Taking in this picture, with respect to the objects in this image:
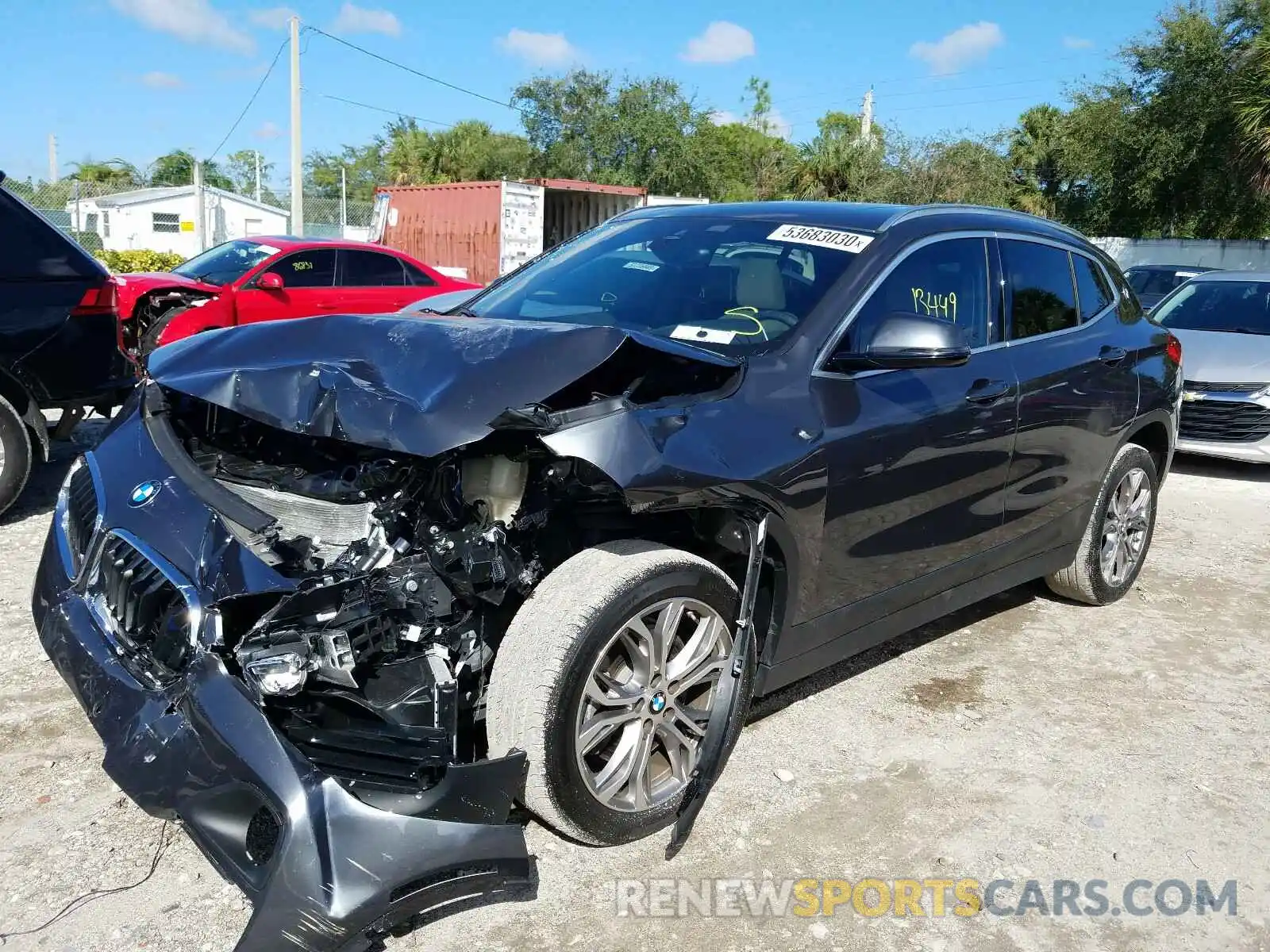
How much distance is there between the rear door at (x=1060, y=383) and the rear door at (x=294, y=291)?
8.13 metres

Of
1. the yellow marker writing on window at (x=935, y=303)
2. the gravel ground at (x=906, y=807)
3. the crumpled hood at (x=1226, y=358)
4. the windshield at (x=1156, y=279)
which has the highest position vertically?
the windshield at (x=1156, y=279)

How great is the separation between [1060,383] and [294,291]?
882 centimetres

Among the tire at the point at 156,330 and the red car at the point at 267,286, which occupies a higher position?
the red car at the point at 267,286

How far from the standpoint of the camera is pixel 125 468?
302cm

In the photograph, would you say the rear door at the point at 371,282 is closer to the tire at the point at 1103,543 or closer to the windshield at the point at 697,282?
the windshield at the point at 697,282

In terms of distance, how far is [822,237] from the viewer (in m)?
3.63

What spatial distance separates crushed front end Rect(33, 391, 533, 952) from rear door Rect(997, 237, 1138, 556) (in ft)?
7.37

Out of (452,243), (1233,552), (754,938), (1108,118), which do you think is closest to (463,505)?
(754,938)

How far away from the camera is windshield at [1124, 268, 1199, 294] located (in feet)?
53.0

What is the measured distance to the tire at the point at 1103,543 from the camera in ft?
15.6

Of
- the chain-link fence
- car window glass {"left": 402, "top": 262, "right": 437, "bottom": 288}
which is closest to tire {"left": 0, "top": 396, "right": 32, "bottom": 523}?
car window glass {"left": 402, "top": 262, "right": 437, "bottom": 288}

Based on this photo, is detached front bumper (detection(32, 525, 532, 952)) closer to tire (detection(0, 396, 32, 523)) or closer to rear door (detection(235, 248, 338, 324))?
tire (detection(0, 396, 32, 523))

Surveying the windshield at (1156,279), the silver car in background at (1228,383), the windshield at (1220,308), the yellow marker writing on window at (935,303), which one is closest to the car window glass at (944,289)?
the yellow marker writing on window at (935,303)

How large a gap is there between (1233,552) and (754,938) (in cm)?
502
